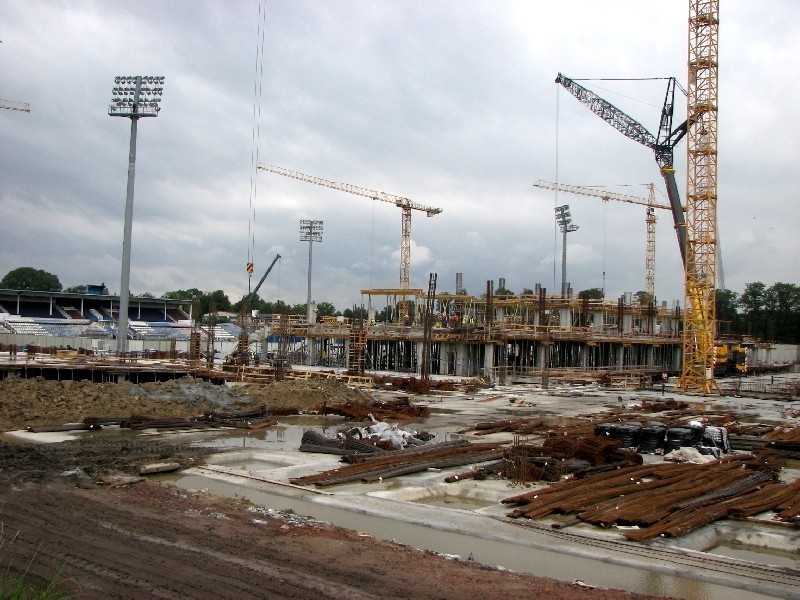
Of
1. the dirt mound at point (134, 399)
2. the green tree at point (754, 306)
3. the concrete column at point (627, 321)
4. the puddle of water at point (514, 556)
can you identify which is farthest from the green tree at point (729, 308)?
the puddle of water at point (514, 556)

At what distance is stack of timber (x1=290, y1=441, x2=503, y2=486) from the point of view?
48.1 ft

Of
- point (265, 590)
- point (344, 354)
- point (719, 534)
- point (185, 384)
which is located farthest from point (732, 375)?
point (265, 590)

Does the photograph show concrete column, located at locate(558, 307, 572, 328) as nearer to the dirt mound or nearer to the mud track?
the dirt mound

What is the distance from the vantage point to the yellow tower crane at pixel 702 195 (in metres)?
44.0

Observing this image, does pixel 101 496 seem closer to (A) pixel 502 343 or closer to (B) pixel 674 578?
(B) pixel 674 578

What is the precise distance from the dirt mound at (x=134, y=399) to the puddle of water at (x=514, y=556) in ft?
45.0

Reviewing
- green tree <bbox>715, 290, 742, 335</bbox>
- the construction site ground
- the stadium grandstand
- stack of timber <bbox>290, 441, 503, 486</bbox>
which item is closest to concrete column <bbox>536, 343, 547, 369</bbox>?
the stadium grandstand

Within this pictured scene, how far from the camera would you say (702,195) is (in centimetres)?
4403

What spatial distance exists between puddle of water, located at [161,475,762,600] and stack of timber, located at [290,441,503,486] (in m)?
1.58

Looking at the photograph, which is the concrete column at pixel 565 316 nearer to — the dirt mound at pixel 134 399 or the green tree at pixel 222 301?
the dirt mound at pixel 134 399

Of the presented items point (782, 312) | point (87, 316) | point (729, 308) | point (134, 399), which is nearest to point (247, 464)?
point (134, 399)

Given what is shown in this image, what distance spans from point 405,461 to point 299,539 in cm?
671

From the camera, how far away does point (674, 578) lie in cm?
898

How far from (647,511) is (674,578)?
275 centimetres
